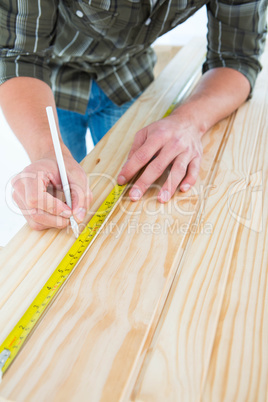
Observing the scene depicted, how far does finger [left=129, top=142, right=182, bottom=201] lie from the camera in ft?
3.68

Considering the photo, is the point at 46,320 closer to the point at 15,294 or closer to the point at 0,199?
the point at 15,294

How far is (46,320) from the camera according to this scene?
0.78m

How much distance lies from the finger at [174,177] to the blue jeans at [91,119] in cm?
74

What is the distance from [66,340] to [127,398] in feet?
0.54

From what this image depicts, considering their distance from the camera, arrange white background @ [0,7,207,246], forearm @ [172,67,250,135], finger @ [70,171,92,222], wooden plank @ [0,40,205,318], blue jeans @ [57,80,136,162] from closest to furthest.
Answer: wooden plank @ [0,40,205,318], finger @ [70,171,92,222], forearm @ [172,67,250,135], blue jeans @ [57,80,136,162], white background @ [0,7,207,246]

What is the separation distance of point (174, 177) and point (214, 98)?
48cm

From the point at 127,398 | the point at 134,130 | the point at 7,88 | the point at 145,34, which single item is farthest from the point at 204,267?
the point at 145,34

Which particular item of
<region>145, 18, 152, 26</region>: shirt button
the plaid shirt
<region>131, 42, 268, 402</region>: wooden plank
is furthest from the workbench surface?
<region>145, 18, 152, 26</region>: shirt button

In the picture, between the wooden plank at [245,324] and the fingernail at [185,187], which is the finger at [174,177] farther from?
the wooden plank at [245,324]

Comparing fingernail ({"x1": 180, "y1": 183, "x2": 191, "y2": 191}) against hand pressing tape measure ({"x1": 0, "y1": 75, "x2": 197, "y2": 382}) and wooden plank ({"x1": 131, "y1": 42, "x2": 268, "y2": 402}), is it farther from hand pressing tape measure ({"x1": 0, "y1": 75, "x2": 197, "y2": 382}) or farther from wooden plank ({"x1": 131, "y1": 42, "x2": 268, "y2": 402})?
hand pressing tape measure ({"x1": 0, "y1": 75, "x2": 197, "y2": 382})

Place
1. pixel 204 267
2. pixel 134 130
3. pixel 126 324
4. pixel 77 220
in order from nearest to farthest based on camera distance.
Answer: pixel 126 324 < pixel 204 267 < pixel 77 220 < pixel 134 130

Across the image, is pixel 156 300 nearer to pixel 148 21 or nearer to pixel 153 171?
pixel 153 171

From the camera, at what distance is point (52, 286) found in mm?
854

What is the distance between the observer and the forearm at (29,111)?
1.15 meters
